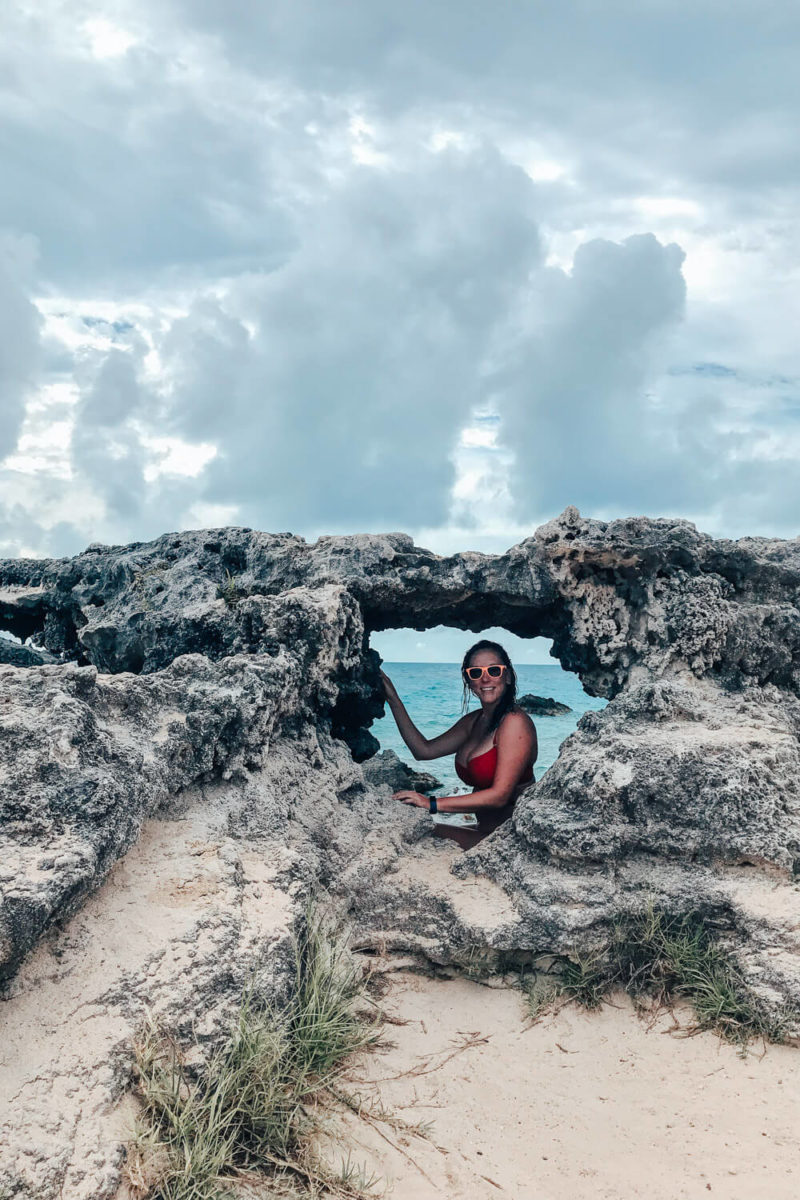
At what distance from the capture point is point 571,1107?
3994 mm

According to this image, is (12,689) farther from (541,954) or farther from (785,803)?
(785,803)

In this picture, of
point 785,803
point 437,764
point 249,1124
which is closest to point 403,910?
point 249,1124

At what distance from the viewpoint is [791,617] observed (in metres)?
6.45

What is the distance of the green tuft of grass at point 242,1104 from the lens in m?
3.33

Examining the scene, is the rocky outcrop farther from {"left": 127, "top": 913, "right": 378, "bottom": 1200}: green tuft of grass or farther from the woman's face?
{"left": 127, "top": 913, "right": 378, "bottom": 1200}: green tuft of grass

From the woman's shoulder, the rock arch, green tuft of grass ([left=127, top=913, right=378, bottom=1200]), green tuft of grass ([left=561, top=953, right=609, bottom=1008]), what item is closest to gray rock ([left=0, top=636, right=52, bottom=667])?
the rock arch

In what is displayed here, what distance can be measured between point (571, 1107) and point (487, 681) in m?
3.35

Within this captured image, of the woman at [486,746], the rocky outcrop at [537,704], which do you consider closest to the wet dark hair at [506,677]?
the woman at [486,746]

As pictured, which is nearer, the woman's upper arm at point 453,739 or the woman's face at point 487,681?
the woman's face at point 487,681

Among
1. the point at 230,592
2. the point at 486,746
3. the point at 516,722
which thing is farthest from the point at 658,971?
the point at 230,592

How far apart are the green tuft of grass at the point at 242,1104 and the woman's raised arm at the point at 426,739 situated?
325 cm

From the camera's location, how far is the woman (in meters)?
6.23

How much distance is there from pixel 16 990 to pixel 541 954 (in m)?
2.92

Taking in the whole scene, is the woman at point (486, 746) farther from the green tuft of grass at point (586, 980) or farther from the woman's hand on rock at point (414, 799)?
the green tuft of grass at point (586, 980)
